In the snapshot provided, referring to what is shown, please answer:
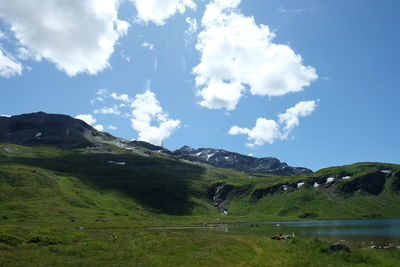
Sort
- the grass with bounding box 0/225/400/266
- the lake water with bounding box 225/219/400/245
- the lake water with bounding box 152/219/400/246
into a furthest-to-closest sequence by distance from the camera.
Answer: the lake water with bounding box 225/219/400/245
the lake water with bounding box 152/219/400/246
the grass with bounding box 0/225/400/266

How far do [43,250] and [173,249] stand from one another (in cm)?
1589

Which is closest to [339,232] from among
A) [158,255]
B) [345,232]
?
[345,232]

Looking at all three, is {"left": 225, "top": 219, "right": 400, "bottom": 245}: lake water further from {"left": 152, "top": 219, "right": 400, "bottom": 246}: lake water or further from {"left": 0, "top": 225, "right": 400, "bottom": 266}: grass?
{"left": 0, "top": 225, "right": 400, "bottom": 266}: grass

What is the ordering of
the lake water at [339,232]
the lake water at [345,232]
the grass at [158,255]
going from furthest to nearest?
the lake water at [345,232] → the lake water at [339,232] → the grass at [158,255]

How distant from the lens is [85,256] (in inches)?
1457

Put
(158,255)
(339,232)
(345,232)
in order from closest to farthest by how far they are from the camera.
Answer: (158,255) < (345,232) < (339,232)

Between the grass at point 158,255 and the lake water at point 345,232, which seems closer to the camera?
the grass at point 158,255

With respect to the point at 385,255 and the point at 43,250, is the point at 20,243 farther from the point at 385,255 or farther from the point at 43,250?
Answer: the point at 385,255

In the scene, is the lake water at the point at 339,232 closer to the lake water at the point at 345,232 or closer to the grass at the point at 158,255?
the lake water at the point at 345,232

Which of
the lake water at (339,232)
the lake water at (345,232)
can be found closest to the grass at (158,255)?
the lake water at (339,232)

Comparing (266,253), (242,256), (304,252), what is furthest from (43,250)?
(304,252)

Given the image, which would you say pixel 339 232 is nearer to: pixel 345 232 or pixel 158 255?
pixel 345 232

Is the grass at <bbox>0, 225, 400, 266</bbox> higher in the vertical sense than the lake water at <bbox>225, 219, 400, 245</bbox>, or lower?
higher

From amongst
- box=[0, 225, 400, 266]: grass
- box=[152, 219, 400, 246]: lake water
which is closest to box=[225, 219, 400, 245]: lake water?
box=[152, 219, 400, 246]: lake water
